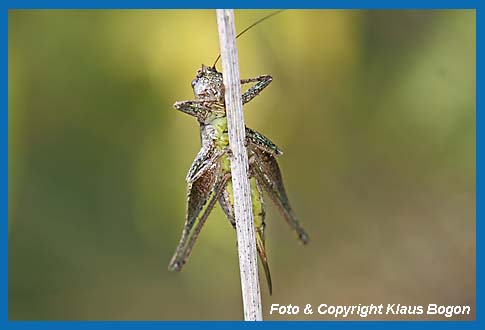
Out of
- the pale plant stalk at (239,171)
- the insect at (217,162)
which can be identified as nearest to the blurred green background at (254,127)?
the insect at (217,162)

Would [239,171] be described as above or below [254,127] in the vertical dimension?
below

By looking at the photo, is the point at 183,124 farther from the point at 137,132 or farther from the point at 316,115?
the point at 316,115

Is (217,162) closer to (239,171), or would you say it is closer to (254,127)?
(239,171)

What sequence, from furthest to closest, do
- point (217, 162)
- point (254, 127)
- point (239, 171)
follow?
point (254, 127) → point (217, 162) → point (239, 171)

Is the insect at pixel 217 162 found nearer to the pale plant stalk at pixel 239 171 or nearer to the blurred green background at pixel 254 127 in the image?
the pale plant stalk at pixel 239 171

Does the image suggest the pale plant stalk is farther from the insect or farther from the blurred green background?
the blurred green background

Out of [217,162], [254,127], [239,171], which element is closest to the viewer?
[239,171]

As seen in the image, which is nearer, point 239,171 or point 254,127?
point 239,171

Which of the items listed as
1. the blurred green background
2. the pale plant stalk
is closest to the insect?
the pale plant stalk

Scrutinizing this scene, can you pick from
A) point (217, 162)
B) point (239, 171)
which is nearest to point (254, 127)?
point (217, 162)

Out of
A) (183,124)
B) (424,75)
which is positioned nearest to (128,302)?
(183,124)
